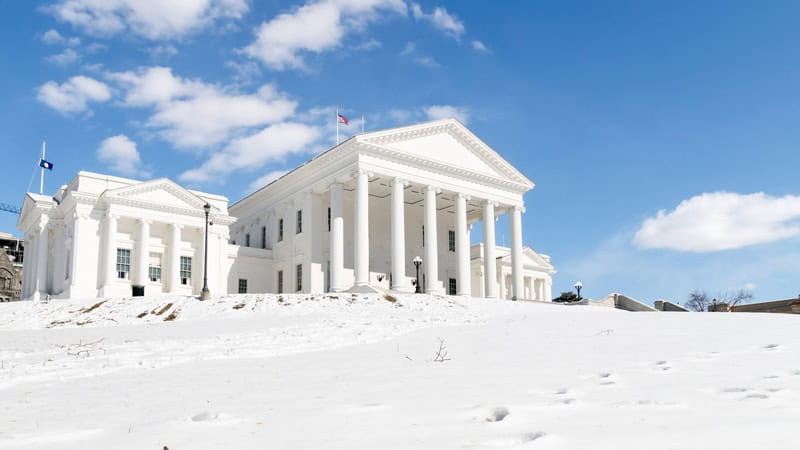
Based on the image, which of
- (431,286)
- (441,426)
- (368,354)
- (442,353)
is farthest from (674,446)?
(431,286)

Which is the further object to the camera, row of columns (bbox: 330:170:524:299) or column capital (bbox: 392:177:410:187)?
column capital (bbox: 392:177:410:187)

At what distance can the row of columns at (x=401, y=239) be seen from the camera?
45938 millimetres

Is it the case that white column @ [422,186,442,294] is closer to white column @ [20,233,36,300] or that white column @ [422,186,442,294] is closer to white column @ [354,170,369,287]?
white column @ [354,170,369,287]

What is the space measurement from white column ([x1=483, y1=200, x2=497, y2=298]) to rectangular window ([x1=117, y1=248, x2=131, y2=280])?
25.2m

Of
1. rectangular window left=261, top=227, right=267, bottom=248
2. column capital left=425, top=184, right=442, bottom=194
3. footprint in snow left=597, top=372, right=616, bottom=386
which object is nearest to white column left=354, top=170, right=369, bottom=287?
column capital left=425, top=184, right=442, bottom=194

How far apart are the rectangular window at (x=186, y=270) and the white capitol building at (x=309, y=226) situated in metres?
0.07

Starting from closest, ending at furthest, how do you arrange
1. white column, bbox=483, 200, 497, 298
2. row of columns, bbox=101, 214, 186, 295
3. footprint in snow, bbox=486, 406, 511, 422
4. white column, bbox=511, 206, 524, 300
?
footprint in snow, bbox=486, 406, 511, 422 → row of columns, bbox=101, 214, 186, 295 → white column, bbox=483, 200, 497, 298 → white column, bbox=511, 206, 524, 300

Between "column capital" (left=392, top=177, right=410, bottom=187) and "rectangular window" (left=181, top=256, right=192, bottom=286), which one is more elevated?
"column capital" (left=392, top=177, right=410, bottom=187)

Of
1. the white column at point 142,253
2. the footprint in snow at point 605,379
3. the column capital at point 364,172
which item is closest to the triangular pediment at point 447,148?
the column capital at point 364,172

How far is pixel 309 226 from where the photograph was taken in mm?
51938

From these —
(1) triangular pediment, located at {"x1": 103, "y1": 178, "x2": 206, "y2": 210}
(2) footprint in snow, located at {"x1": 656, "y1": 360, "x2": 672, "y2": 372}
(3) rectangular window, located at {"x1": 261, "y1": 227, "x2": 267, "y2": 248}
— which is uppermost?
(1) triangular pediment, located at {"x1": 103, "y1": 178, "x2": 206, "y2": 210}

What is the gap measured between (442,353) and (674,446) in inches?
320

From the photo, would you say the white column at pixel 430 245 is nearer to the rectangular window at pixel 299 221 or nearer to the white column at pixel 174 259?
the rectangular window at pixel 299 221

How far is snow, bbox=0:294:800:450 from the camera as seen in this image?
7.42 meters
